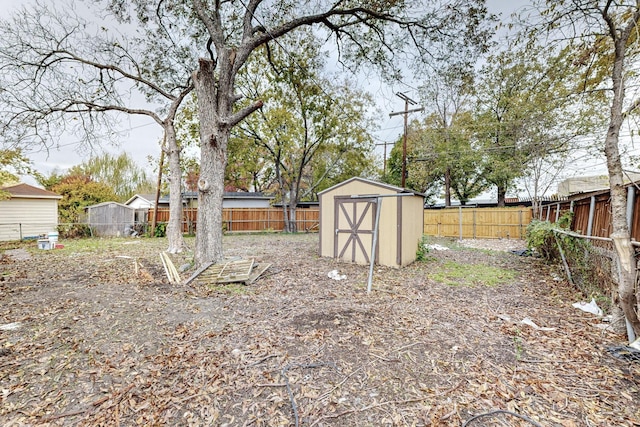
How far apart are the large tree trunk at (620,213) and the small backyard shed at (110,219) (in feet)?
58.7

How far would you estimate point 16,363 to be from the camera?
2.65 m

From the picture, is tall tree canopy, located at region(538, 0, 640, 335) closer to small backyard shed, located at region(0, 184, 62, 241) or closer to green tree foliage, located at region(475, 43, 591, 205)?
green tree foliage, located at region(475, 43, 591, 205)

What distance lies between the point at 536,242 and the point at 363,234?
181 inches

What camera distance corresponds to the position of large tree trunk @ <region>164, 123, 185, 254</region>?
9.15m

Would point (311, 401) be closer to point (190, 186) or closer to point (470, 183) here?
point (470, 183)

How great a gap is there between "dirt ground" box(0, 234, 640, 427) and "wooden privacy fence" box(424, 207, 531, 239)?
10.1m

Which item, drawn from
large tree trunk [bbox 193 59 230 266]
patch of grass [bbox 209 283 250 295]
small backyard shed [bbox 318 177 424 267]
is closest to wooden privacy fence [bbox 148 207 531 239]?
small backyard shed [bbox 318 177 424 267]

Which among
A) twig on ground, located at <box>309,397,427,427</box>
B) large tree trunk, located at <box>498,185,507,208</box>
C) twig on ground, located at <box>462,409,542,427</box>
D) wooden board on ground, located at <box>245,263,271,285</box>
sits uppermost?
large tree trunk, located at <box>498,185,507,208</box>

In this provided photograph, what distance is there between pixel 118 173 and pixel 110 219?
41.8 feet

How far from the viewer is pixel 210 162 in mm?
6117

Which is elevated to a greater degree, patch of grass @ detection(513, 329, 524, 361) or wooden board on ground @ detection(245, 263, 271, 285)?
wooden board on ground @ detection(245, 263, 271, 285)

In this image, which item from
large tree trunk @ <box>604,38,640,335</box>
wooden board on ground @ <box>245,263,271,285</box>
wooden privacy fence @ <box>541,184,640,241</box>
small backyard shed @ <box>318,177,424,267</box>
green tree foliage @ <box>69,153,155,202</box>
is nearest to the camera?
large tree trunk @ <box>604,38,640,335</box>

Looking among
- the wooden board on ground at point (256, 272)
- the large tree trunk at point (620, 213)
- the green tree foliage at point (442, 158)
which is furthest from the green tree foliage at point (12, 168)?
the green tree foliage at point (442, 158)

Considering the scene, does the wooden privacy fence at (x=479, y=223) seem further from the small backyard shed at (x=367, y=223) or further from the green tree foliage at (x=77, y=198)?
the green tree foliage at (x=77, y=198)
